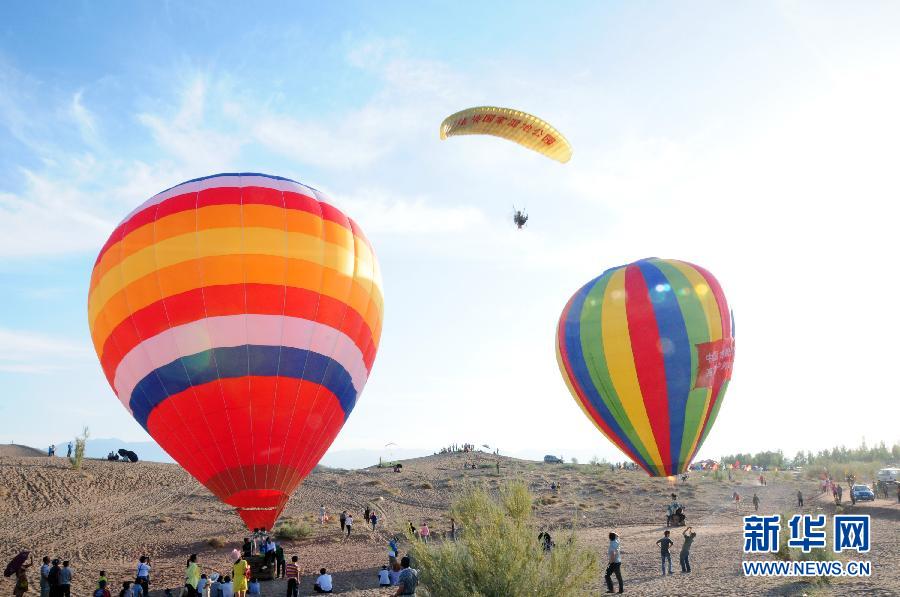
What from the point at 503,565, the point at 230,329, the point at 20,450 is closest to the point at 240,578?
the point at 230,329

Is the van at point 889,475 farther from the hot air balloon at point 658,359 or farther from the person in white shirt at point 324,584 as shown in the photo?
the person in white shirt at point 324,584

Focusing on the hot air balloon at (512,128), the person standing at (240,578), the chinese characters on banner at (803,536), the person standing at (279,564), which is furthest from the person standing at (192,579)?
the hot air balloon at (512,128)

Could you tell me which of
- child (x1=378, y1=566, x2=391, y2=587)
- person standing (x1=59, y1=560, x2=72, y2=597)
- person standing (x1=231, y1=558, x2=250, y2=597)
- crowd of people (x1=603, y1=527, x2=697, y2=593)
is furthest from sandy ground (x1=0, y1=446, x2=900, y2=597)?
person standing (x1=231, y1=558, x2=250, y2=597)

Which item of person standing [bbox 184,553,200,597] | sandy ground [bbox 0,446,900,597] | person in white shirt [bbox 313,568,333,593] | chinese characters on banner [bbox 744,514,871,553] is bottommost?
sandy ground [bbox 0,446,900,597]

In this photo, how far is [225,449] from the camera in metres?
14.6

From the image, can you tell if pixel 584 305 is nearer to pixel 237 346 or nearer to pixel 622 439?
pixel 622 439

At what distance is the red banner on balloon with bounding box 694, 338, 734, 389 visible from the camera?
23297 millimetres

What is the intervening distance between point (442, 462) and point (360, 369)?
1621 inches

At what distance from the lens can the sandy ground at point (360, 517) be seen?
1686cm

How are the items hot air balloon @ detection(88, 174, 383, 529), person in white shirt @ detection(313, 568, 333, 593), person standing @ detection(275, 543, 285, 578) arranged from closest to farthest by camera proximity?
hot air balloon @ detection(88, 174, 383, 529) < person in white shirt @ detection(313, 568, 333, 593) < person standing @ detection(275, 543, 285, 578)

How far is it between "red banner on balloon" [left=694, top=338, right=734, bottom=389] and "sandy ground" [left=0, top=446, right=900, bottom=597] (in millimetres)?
5519

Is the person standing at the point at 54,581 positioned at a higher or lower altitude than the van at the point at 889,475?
lower

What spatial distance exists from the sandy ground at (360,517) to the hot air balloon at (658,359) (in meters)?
3.75

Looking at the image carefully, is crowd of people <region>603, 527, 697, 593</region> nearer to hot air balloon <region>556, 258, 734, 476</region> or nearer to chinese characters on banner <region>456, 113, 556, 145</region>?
hot air balloon <region>556, 258, 734, 476</region>
